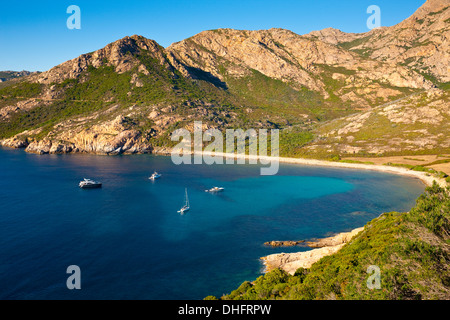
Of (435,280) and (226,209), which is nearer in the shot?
(435,280)

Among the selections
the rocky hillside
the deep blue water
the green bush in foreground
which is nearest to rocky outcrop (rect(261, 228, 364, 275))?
the deep blue water

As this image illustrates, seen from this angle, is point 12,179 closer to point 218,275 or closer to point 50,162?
point 50,162

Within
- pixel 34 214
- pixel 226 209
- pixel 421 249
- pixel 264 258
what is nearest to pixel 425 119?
pixel 226 209

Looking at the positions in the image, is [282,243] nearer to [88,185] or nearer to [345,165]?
[88,185]

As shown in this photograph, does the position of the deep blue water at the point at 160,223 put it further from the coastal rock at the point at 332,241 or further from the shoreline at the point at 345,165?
the shoreline at the point at 345,165

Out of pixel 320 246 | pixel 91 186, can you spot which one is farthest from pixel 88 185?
pixel 320 246

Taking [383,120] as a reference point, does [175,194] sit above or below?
below

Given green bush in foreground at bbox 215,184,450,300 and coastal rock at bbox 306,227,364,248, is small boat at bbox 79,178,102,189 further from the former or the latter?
green bush in foreground at bbox 215,184,450,300

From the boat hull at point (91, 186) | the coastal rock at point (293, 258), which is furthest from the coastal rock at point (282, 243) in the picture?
the boat hull at point (91, 186)
